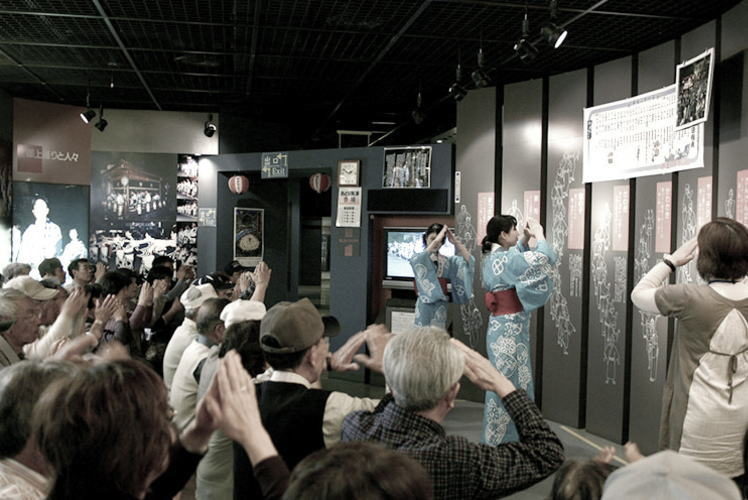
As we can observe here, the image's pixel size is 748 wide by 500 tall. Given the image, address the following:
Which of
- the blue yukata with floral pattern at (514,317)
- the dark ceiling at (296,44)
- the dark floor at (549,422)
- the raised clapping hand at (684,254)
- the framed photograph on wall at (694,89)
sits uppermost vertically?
the dark ceiling at (296,44)

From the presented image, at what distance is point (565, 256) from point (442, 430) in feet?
16.0

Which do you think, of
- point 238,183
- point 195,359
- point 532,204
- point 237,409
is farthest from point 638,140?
point 238,183

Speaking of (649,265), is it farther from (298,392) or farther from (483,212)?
(298,392)

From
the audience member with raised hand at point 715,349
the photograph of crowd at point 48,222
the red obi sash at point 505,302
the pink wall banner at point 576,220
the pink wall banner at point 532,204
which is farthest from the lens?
the photograph of crowd at point 48,222

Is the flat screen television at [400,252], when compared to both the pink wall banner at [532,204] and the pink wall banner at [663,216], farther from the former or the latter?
the pink wall banner at [663,216]

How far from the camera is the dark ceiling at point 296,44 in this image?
5.31m

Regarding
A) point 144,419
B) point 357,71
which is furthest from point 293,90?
point 144,419

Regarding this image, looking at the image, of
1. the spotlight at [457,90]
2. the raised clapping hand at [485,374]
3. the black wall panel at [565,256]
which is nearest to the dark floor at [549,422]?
the black wall panel at [565,256]

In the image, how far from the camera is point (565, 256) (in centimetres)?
639

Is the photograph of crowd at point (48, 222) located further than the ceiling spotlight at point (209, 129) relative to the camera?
No

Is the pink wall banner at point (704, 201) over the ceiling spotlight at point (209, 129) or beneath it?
beneath

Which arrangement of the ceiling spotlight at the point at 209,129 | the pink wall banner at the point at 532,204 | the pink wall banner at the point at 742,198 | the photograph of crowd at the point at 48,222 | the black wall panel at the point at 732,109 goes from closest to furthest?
the pink wall banner at the point at 742,198
the black wall panel at the point at 732,109
the pink wall banner at the point at 532,204
the photograph of crowd at the point at 48,222
the ceiling spotlight at the point at 209,129

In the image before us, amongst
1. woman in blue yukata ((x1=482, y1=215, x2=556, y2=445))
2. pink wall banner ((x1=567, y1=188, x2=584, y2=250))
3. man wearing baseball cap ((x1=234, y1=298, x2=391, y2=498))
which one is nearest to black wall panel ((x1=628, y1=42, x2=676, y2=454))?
pink wall banner ((x1=567, y1=188, x2=584, y2=250))

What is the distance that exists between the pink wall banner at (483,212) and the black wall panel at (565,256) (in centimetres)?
66
